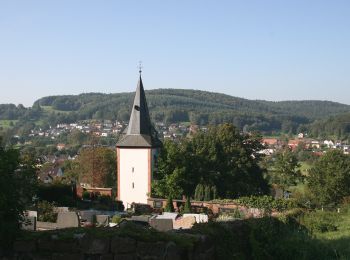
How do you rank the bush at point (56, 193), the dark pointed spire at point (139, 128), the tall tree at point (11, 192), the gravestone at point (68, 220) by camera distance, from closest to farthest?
the tall tree at point (11, 192) < the gravestone at point (68, 220) < the bush at point (56, 193) < the dark pointed spire at point (139, 128)

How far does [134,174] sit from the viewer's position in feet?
154

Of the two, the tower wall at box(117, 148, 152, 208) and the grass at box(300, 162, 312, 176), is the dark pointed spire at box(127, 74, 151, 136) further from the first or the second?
the grass at box(300, 162, 312, 176)

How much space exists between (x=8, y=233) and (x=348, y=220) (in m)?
11.5

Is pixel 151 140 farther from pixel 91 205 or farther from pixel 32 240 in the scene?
pixel 32 240

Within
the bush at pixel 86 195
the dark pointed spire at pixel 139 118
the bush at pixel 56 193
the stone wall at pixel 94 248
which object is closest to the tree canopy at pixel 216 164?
the dark pointed spire at pixel 139 118

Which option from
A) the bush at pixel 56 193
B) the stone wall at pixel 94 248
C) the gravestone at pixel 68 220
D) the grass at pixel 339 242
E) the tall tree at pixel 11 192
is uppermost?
the tall tree at pixel 11 192

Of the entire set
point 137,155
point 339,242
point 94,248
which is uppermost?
point 94,248

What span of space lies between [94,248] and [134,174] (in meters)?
39.9

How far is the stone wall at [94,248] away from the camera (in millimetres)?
7254

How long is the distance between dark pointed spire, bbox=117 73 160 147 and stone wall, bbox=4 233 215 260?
39.4 m

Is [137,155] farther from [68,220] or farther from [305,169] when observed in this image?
[305,169]

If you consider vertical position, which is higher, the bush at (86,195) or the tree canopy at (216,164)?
the tree canopy at (216,164)

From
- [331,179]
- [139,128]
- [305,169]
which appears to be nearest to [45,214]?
[139,128]

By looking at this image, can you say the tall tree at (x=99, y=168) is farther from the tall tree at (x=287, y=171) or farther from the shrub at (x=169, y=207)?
the shrub at (x=169, y=207)
